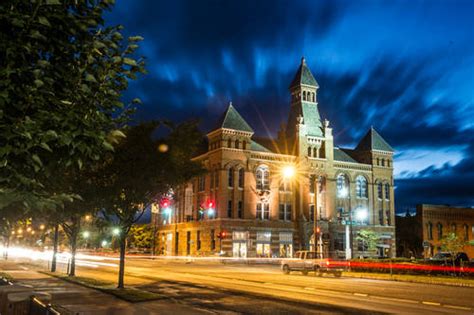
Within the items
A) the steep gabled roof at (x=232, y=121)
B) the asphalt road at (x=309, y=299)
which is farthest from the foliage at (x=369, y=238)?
the asphalt road at (x=309, y=299)

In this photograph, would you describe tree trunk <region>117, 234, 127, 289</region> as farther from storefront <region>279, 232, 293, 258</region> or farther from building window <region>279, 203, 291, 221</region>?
building window <region>279, 203, 291, 221</region>

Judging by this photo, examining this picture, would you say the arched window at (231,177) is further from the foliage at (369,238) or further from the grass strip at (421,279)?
the grass strip at (421,279)

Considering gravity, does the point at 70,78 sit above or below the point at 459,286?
above

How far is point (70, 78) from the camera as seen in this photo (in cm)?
672

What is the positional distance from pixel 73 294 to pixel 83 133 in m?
16.6

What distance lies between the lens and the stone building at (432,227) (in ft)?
265

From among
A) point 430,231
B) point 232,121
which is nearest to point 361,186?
point 430,231

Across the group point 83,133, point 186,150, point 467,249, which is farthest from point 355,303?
point 467,249

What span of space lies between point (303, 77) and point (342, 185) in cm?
1795

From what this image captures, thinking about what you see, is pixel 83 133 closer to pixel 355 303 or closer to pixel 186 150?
pixel 355 303

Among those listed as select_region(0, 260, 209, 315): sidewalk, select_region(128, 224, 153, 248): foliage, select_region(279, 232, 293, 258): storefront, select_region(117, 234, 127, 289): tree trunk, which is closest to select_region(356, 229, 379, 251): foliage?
select_region(279, 232, 293, 258): storefront

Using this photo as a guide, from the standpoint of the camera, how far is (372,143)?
3206 inches

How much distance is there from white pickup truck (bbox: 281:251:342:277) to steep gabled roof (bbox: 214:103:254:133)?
103 feet

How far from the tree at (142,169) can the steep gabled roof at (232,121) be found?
144ft
